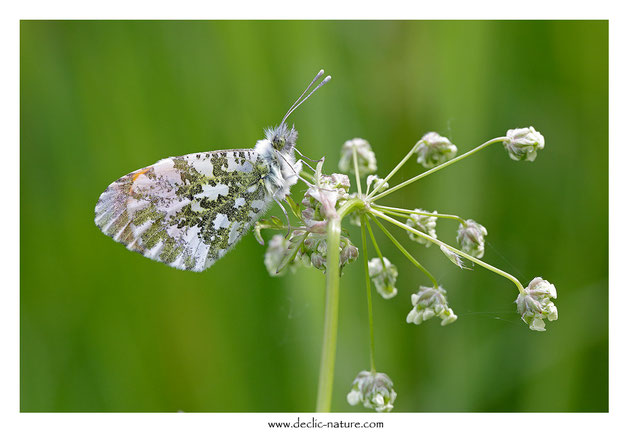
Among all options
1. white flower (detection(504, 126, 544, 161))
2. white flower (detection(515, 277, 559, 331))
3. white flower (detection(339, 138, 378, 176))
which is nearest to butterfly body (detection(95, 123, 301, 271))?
white flower (detection(339, 138, 378, 176))

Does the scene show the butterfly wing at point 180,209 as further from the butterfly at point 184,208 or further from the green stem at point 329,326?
the green stem at point 329,326

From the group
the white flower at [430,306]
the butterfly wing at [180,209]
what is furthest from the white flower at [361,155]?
the white flower at [430,306]

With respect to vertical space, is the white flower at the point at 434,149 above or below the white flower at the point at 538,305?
above

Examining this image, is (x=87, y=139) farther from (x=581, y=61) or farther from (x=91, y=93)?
(x=581, y=61)

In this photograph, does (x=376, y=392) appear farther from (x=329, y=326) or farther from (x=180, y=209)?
(x=180, y=209)

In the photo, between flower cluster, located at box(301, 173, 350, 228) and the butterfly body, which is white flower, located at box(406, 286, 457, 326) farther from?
the butterfly body

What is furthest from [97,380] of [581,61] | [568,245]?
[581,61]
